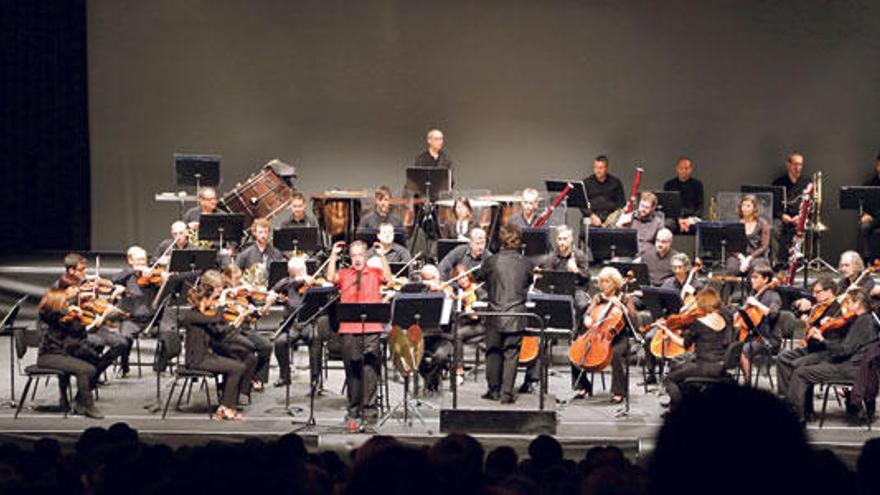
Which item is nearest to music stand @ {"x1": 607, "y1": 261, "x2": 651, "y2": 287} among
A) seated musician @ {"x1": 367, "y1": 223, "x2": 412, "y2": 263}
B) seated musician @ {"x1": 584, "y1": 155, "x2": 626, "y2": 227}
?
seated musician @ {"x1": 367, "y1": 223, "x2": 412, "y2": 263}

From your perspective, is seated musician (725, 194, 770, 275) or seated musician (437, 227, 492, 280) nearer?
seated musician (437, 227, 492, 280)

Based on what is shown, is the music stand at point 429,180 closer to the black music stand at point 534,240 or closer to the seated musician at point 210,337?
the black music stand at point 534,240

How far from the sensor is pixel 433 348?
10156mm

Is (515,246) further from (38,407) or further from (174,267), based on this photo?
(38,407)

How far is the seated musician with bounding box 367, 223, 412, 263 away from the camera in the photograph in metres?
11.1

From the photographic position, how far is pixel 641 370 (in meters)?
11.2

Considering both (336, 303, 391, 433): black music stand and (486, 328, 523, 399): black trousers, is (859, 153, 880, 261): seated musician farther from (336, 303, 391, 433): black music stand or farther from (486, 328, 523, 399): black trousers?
(336, 303, 391, 433): black music stand

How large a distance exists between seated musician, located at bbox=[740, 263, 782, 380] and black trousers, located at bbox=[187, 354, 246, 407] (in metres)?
4.31

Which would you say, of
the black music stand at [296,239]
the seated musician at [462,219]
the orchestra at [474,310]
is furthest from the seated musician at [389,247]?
the seated musician at [462,219]

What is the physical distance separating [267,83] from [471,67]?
8.87ft

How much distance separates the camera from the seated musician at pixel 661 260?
11.3 metres

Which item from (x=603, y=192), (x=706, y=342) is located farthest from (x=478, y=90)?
(x=706, y=342)

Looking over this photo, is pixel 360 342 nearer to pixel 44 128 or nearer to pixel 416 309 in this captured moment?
pixel 416 309

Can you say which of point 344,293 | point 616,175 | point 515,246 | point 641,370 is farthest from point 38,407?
point 616,175
